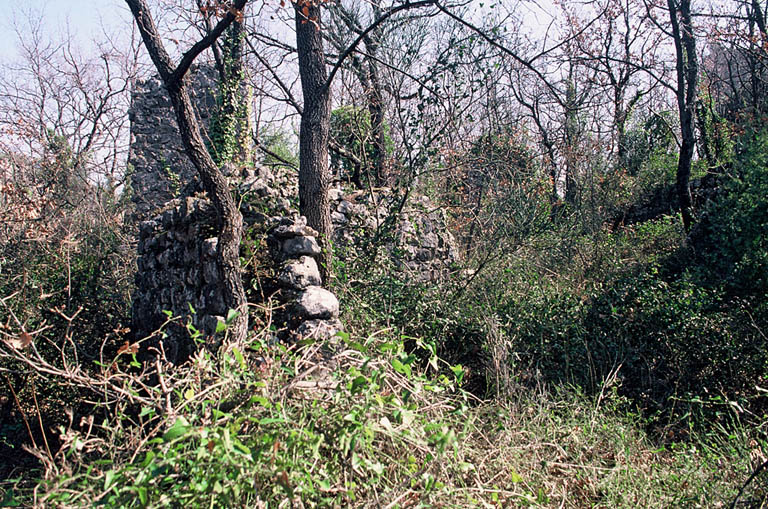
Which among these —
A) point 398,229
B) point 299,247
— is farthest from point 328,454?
point 398,229

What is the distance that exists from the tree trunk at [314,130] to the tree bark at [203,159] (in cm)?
124

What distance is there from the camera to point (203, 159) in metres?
4.39

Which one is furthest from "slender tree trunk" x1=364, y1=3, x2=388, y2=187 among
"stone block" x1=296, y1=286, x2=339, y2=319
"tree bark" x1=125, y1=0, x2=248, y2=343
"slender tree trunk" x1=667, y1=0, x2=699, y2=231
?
"slender tree trunk" x1=667, y1=0, x2=699, y2=231

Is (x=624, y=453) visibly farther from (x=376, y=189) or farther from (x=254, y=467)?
(x=376, y=189)

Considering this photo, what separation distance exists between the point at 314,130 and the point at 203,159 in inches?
64.8

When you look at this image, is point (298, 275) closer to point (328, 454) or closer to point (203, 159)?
point (203, 159)

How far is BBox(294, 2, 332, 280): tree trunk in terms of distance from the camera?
5582 millimetres

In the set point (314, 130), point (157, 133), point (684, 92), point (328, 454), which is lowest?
point (328, 454)

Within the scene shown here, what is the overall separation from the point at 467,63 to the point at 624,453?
4865 millimetres

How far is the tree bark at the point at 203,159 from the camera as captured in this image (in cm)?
421

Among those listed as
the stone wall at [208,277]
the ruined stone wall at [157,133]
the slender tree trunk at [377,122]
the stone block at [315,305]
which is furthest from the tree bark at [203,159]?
the ruined stone wall at [157,133]

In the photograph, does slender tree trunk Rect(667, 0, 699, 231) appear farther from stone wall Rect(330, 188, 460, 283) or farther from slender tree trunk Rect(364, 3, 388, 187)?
slender tree trunk Rect(364, 3, 388, 187)

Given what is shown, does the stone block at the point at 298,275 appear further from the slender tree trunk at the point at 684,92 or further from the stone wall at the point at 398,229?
the slender tree trunk at the point at 684,92

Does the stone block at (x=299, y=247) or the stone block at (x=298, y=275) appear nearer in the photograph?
the stone block at (x=298, y=275)
